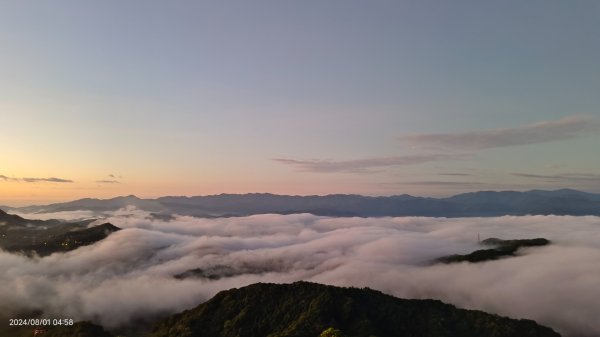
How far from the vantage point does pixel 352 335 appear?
198625mm

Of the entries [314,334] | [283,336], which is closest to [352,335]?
[314,334]

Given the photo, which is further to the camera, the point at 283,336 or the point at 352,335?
the point at 352,335

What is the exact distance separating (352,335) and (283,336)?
36.6 metres

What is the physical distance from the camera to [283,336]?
182875 millimetres

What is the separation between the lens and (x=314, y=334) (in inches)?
7643

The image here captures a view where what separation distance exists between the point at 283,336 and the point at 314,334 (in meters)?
18.4

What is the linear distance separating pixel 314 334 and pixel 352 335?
19082 mm

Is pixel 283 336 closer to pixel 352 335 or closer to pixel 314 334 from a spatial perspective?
pixel 314 334
